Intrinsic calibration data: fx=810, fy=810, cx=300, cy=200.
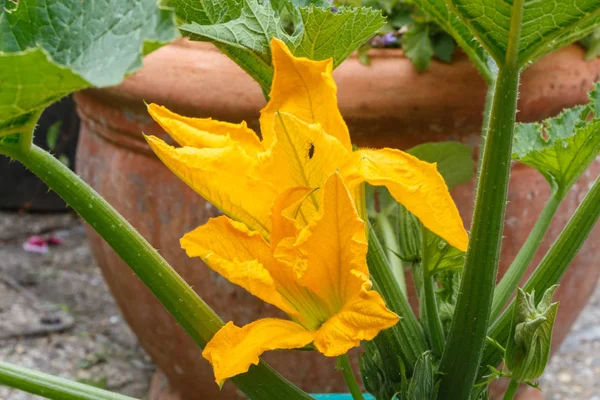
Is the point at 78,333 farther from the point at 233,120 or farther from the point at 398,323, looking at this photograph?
the point at 398,323

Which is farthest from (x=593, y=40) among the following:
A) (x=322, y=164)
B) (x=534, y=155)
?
(x=322, y=164)

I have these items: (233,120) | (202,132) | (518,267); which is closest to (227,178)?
(202,132)

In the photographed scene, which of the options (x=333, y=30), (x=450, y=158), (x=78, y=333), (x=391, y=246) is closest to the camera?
(x=333, y=30)

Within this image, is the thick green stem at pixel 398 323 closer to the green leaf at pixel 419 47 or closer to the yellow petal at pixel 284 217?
the yellow petal at pixel 284 217

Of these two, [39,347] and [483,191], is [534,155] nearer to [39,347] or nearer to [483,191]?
[483,191]


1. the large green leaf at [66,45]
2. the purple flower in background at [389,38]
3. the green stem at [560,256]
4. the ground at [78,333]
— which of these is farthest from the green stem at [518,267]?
the ground at [78,333]
